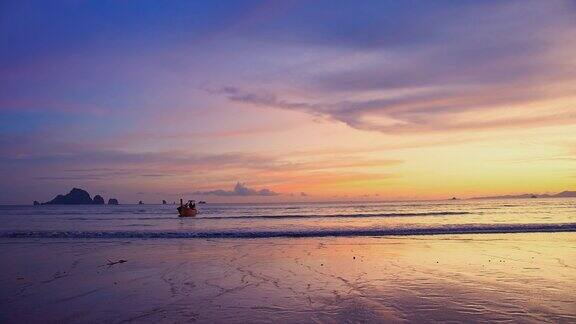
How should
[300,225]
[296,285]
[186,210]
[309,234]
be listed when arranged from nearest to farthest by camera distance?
[296,285], [309,234], [300,225], [186,210]

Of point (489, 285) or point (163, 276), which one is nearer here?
point (489, 285)

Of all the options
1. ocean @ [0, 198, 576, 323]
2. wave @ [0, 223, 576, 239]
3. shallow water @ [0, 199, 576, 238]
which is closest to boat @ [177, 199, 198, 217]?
shallow water @ [0, 199, 576, 238]

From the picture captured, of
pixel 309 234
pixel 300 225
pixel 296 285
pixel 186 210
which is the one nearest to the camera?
pixel 296 285

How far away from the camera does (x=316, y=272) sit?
13.1 metres

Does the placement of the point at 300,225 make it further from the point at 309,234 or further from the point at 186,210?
the point at 186,210

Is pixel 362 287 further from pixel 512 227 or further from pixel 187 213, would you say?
pixel 187 213

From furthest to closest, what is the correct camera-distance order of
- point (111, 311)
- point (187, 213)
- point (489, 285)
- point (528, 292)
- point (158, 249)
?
point (187, 213) < point (158, 249) < point (489, 285) < point (528, 292) < point (111, 311)

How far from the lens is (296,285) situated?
11.1 meters

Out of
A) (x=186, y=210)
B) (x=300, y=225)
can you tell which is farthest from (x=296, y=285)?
(x=186, y=210)

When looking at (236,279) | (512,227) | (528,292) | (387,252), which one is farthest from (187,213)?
(528,292)

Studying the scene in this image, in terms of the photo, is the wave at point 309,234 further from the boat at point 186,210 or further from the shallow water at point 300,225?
the boat at point 186,210

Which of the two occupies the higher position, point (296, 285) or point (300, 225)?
point (296, 285)

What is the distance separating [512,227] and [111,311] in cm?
3000

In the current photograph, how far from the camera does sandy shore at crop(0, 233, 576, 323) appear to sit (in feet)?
27.0
